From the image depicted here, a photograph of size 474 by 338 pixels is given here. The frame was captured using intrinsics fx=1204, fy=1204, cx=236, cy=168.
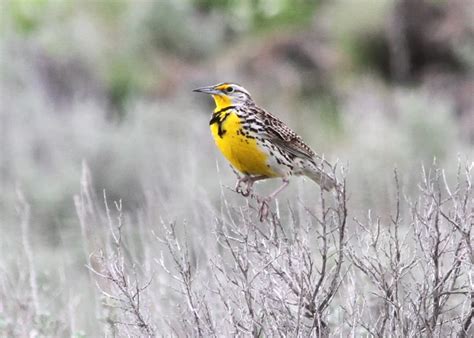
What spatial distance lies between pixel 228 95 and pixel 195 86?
36.9ft

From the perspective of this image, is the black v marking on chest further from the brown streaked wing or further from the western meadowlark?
the brown streaked wing

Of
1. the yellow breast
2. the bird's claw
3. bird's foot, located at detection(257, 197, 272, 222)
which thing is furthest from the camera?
the yellow breast

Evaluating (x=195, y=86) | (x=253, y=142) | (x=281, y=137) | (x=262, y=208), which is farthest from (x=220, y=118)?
(x=195, y=86)

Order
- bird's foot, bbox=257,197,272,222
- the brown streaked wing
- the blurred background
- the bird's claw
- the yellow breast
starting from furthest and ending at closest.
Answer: the blurred background < the brown streaked wing < the yellow breast < the bird's claw < bird's foot, bbox=257,197,272,222

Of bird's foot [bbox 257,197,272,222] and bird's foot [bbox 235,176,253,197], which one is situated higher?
bird's foot [bbox 235,176,253,197]

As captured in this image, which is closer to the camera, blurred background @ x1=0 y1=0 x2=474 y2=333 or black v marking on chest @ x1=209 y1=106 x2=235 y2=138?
black v marking on chest @ x1=209 y1=106 x2=235 y2=138

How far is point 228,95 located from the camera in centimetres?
527

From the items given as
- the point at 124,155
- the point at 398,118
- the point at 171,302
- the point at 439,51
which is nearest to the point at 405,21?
the point at 439,51

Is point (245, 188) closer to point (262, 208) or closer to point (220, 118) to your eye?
point (220, 118)

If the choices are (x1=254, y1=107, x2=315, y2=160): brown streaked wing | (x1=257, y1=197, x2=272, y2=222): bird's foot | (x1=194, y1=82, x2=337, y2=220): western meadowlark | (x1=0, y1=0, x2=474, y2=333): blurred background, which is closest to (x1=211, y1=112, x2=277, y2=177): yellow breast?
(x1=194, y1=82, x2=337, y2=220): western meadowlark

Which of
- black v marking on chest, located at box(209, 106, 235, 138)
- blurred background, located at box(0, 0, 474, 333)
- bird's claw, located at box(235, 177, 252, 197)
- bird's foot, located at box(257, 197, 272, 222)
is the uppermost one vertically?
blurred background, located at box(0, 0, 474, 333)

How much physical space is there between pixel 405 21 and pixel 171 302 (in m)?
13.1

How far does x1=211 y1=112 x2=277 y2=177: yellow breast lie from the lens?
4945mm

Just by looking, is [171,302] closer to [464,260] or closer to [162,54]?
[464,260]
